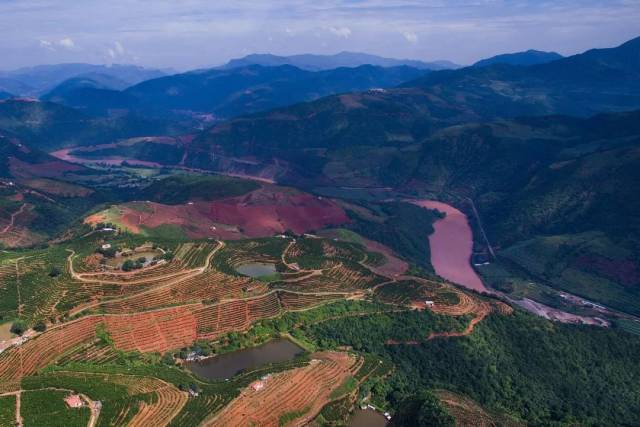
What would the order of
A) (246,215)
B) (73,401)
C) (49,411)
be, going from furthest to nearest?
(246,215), (73,401), (49,411)

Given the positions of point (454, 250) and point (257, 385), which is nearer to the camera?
point (257, 385)

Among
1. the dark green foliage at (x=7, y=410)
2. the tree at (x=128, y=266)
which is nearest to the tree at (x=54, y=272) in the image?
the tree at (x=128, y=266)

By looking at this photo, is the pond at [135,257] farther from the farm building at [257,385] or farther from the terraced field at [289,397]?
the terraced field at [289,397]

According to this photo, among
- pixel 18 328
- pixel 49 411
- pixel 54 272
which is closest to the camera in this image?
pixel 49 411

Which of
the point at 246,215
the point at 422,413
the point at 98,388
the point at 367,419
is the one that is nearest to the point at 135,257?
the point at 98,388

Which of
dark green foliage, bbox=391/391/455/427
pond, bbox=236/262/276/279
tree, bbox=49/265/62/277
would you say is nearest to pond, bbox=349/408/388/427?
dark green foliage, bbox=391/391/455/427

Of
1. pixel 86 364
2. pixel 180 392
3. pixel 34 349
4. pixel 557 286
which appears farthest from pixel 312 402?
pixel 557 286

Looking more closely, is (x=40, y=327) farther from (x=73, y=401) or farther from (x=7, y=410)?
(x=73, y=401)
